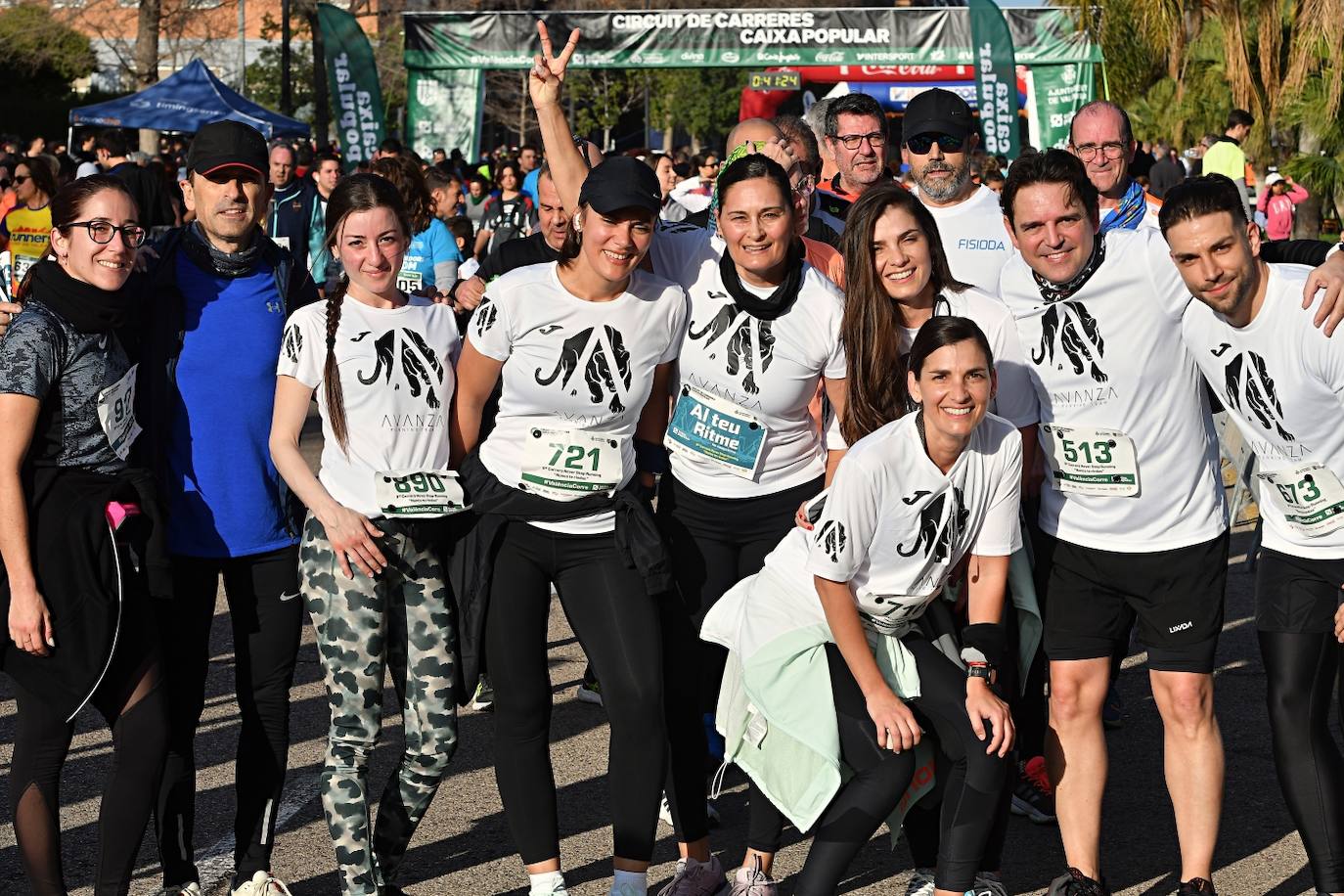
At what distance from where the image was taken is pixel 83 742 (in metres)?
5.49

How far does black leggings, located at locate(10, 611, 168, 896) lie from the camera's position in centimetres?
379

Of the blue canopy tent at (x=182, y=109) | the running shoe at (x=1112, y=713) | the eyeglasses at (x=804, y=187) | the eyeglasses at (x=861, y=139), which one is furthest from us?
the blue canopy tent at (x=182, y=109)

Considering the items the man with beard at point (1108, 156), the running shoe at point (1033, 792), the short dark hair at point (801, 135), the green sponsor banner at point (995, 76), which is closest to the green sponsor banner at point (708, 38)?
the green sponsor banner at point (995, 76)

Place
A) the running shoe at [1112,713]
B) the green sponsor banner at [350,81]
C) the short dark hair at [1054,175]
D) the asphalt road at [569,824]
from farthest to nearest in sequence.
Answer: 1. the green sponsor banner at [350,81]
2. the running shoe at [1112,713]
3. the asphalt road at [569,824]
4. the short dark hair at [1054,175]

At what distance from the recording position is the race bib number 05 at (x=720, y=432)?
167 inches

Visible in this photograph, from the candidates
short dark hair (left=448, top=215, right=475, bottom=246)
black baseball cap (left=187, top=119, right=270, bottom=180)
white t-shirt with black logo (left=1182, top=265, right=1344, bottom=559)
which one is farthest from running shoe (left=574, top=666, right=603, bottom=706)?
short dark hair (left=448, top=215, right=475, bottom=246)

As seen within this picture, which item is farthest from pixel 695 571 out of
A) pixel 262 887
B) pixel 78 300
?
pixel 78 300

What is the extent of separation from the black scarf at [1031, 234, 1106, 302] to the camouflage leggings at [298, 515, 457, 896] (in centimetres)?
174

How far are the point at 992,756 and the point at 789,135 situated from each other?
262cm

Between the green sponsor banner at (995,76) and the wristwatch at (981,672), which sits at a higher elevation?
the green sponsor banner at (995,76)

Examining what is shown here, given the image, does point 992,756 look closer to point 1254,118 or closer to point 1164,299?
point 1164,299

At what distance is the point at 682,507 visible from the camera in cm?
441

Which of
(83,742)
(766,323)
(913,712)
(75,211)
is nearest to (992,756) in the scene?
(913,712)

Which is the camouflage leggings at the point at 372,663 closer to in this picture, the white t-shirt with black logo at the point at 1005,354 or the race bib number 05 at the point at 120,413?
the race bib number 05 at the point at 120,413
